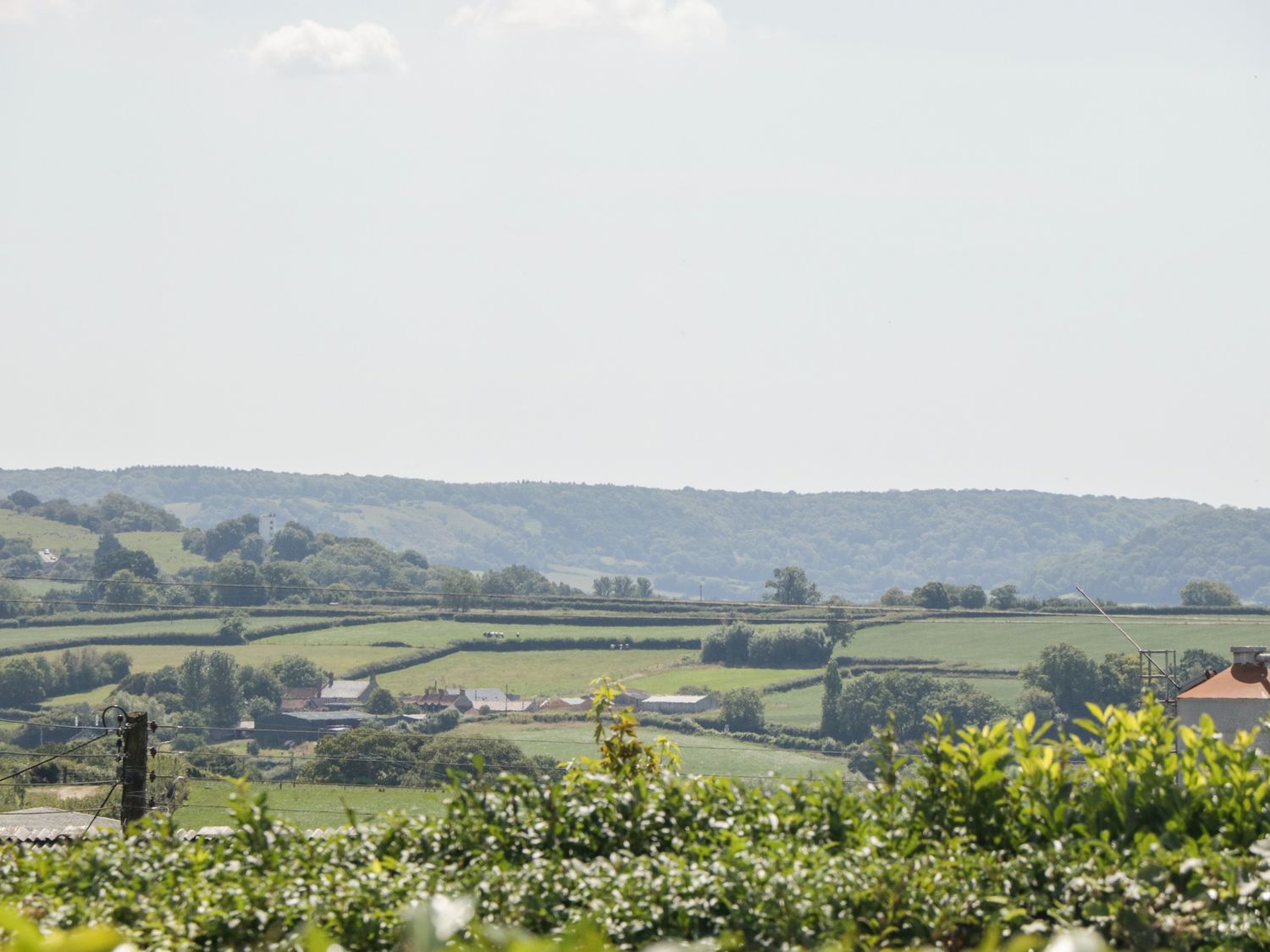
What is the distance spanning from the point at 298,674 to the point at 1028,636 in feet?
189

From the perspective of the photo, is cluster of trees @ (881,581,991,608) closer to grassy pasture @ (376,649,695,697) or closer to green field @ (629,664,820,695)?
green field @ (629,664,820,695)

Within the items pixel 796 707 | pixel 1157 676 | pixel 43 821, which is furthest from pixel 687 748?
pixel 43 821

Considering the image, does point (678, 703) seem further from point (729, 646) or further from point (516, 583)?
point (516, 583)

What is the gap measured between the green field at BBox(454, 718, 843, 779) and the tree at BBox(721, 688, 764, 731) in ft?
13.9

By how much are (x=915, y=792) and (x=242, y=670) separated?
4473 inches

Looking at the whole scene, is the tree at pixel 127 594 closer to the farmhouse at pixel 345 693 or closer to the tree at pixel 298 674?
the tree at pixel 298 674

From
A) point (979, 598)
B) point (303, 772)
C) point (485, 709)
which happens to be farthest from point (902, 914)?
point (979, 598)

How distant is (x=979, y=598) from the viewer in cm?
14962

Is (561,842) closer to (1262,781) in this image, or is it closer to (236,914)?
(236,914)

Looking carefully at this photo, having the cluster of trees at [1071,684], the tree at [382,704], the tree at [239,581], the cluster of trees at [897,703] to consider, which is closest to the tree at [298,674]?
the tree at [382,704]

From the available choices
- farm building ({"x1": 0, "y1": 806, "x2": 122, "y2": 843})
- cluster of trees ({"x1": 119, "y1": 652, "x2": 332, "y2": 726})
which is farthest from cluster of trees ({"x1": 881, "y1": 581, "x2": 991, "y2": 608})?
farm building ({"x1": 0, "y1": 806, "x2": 122, "y2": 843})

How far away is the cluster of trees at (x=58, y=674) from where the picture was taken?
110062mm

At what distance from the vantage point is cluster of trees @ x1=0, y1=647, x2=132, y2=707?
11006 centimetres

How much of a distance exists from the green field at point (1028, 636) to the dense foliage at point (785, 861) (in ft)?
340
